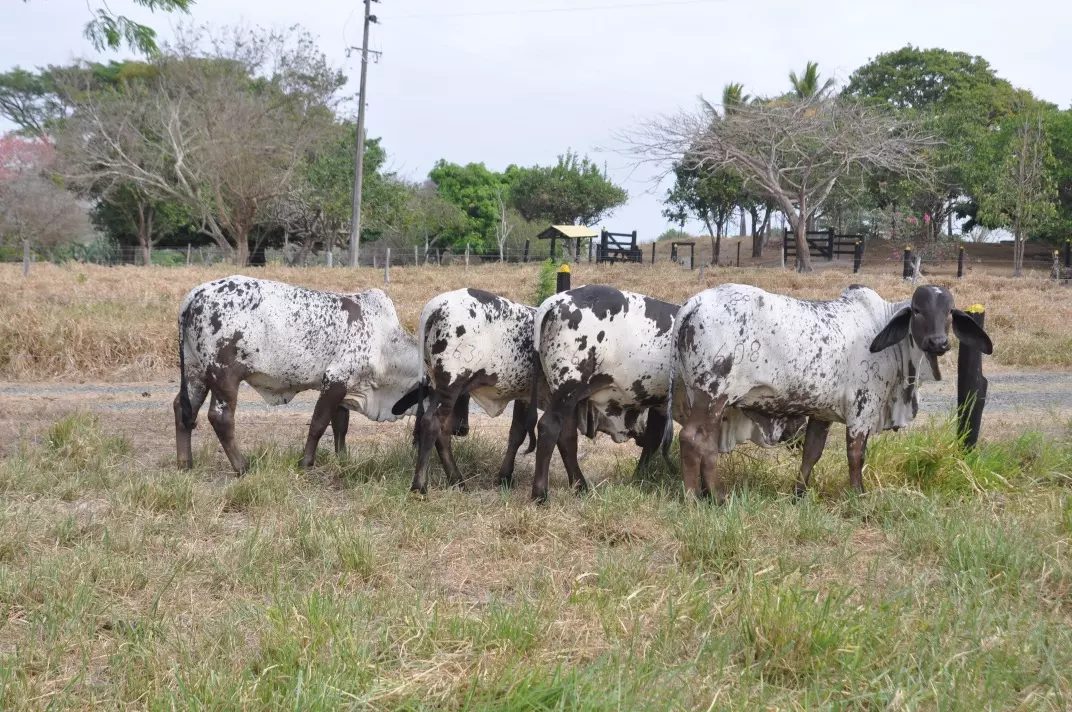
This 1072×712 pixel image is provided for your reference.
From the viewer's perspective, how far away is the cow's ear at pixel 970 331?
19.7ft

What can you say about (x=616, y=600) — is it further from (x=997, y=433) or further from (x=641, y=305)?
(x=997, y=433)

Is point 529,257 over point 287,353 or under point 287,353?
over

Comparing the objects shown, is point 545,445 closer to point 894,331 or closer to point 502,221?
point 894,331

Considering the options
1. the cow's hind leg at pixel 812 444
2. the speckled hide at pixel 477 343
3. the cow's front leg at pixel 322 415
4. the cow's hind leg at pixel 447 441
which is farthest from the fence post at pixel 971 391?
the cow's front leg at pixel 322 415

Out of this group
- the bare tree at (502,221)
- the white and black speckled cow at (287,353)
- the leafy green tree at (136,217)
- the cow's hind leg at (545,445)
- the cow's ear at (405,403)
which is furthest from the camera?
the bare tree at (502,221)

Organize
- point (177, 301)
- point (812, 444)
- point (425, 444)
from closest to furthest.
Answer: point (425, 444), point (812, 444), point (177, 301)

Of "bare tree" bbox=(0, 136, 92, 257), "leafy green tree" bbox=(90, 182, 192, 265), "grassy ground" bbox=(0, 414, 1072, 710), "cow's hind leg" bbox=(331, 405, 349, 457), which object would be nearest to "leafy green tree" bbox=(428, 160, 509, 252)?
"leafy green tree" bbox=(90, 182, 192, 265)

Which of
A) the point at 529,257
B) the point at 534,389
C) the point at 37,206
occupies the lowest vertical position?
the point at 534,389

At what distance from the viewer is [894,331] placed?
19.4 feet

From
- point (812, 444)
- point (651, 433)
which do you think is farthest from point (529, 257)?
point (812, 444)

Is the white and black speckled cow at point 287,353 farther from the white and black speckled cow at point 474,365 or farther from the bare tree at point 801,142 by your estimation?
the bare tree at point 801,142

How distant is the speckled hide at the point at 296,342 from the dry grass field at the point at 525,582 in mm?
533

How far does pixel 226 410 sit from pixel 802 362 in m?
3.78

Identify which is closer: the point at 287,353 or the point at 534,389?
the point at 534,389
